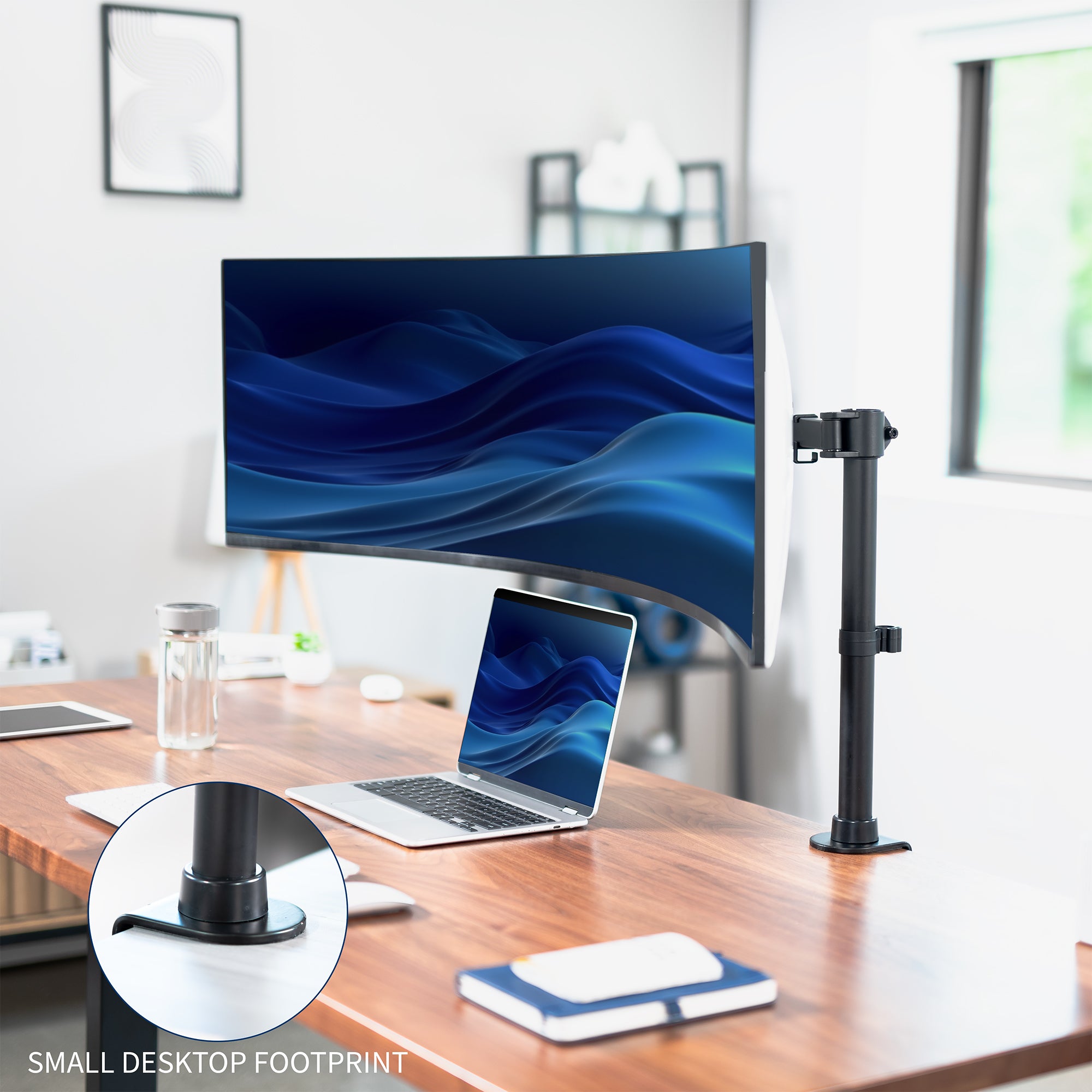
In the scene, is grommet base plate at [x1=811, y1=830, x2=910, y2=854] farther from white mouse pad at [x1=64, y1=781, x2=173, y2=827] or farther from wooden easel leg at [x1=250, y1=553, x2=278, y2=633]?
wooden easel leg at [x1=250, y1=553, x2=278, y2=633]

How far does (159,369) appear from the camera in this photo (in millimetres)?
3182

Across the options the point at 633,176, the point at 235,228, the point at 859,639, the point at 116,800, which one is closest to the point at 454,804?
the point at 116,800

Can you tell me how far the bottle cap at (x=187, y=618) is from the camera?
5.97ft

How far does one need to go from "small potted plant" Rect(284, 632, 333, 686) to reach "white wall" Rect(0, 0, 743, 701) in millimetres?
1001

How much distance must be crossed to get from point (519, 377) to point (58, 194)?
1.72m

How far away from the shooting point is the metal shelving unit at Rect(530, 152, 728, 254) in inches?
143

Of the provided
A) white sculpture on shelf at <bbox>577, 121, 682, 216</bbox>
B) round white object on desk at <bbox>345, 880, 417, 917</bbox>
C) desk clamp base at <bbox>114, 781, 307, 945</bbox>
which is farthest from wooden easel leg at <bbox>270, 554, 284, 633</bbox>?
desk clamp base at <bbox>114, 781, 307, 945</bbox>

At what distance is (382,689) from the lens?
7.12 ft

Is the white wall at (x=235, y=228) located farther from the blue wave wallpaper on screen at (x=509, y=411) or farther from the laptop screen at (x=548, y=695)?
the laptop screen at (x=548, y=695)

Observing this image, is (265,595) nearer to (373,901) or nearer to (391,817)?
(391,817)

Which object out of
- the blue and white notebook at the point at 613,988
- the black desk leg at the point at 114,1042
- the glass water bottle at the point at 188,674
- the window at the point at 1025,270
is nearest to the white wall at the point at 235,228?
the window at the point at 1025,270

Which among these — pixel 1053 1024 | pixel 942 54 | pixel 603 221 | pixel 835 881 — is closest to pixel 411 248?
pixel 603 221

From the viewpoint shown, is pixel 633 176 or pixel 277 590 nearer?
pixel 277 590

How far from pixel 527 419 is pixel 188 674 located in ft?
1.78
